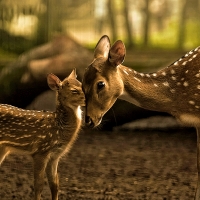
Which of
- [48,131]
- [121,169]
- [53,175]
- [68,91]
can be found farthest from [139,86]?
[121,169]

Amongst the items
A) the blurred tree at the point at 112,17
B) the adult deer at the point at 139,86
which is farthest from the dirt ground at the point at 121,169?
the blurred tree at the point at 112,17

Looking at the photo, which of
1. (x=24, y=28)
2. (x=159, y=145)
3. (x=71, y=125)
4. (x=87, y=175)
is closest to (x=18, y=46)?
(x=24, y=28)

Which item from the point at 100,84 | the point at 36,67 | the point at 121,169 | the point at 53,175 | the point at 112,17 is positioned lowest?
the point at 121,169

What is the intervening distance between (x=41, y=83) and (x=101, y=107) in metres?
4.74

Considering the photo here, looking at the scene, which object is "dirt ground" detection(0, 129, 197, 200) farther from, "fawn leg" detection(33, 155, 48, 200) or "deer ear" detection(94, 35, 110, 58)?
"deer ear" detection(94, 35, 110, 58)

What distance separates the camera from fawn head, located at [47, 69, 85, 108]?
14.8ft

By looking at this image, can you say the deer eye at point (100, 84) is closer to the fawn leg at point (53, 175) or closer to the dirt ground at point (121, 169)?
the fawn leg at point (53, 175)

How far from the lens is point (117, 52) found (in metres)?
4.27

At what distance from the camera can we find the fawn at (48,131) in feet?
14.8

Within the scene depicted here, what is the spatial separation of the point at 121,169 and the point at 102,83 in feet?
8.24

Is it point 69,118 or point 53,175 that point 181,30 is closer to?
point 69,118

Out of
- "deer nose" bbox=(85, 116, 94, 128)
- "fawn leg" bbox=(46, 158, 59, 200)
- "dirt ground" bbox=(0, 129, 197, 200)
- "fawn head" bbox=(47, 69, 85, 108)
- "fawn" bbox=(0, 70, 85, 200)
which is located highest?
"fawn head" bbox=(47, 69, 85, 108)

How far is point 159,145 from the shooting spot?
8.23m

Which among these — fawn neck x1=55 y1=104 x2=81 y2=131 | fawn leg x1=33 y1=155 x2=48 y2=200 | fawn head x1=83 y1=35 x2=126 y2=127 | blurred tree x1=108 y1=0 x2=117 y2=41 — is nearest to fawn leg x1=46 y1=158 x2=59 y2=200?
fawn leg x1=33 y1=155 x2=48 y2=200
